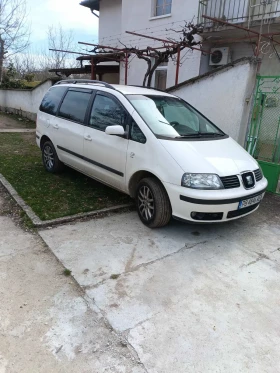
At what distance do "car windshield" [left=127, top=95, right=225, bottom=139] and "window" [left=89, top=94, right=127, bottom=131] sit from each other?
0.24m

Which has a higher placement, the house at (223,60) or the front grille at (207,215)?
the house at (223,60)

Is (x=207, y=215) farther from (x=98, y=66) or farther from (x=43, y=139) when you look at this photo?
(x=98, y=66)

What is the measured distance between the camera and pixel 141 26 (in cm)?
1273

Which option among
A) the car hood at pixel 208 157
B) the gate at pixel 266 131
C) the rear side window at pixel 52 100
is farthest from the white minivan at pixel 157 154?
the gate at pixel 266 131

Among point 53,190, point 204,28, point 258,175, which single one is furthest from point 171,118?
point 204,28

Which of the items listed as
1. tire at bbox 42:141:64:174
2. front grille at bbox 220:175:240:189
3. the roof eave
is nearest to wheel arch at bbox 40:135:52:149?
tire at bbox 42:141:64:174

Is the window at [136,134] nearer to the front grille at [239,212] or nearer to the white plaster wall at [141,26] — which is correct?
the front grille at [239,212]

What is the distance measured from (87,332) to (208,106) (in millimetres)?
5652

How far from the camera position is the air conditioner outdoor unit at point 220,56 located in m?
10.3

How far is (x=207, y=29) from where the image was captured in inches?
386

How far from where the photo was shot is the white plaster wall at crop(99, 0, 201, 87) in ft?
36.4

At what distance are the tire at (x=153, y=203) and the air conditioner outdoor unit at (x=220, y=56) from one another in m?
8.18

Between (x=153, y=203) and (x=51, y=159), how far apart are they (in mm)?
2960

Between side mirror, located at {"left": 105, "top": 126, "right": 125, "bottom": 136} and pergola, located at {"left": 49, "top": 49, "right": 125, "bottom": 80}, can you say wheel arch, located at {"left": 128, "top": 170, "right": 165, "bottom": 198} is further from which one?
pergola, located at {"left": 49, "top": 49, "right": 125, "bottom": 80}
